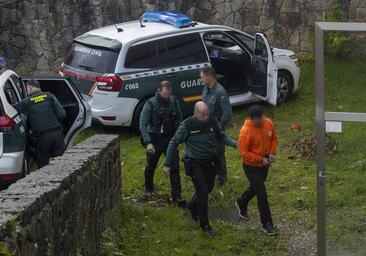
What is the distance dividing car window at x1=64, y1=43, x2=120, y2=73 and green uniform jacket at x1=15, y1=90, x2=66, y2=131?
2921 mm

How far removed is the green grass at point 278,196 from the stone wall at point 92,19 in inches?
124

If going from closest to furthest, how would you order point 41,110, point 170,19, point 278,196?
point 41,110 < point 278,196 < point 170,19

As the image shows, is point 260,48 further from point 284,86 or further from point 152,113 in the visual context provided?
point 152,113

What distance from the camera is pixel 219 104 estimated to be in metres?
9.52

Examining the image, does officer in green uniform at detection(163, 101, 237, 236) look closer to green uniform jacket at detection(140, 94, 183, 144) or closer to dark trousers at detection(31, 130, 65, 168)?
green uniform jacket at detection(140, 94, 183, 144)

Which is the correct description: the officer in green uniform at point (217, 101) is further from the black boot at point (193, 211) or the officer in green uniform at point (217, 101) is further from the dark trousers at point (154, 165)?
the black boot at point (193, 211)

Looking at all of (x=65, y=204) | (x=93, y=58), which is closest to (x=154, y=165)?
(x=93, y=58)

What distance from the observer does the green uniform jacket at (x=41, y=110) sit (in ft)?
29.9

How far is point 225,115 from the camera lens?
9469 millimetres

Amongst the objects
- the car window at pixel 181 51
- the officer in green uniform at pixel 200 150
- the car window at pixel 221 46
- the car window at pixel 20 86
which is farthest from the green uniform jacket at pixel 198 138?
the car window at pixel 221 46

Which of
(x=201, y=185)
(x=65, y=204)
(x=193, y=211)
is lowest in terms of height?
(x=193, y=211)

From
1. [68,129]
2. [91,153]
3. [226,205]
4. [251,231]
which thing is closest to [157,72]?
[68,129]

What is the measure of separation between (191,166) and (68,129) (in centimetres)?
259

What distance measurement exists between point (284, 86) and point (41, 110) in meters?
5.68
